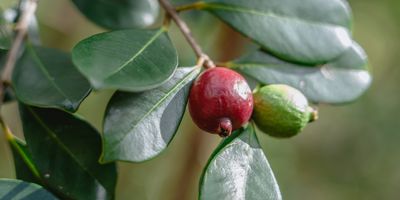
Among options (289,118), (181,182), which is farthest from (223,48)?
(289,118)

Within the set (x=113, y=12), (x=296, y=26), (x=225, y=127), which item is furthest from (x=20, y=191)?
(x=113, y=12)

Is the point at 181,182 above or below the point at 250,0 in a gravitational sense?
below

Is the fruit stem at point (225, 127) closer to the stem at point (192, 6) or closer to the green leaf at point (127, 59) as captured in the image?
the green leaf at point (127, 59)

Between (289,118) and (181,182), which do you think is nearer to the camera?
(289,118)

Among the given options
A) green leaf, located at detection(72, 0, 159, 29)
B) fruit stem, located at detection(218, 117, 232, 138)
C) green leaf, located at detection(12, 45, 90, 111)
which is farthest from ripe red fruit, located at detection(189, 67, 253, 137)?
green leaf, located at detection(72, 0, 159, 29)

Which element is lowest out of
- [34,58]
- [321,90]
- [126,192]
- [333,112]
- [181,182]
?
[333,112]

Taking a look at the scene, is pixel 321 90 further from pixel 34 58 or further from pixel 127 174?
pixel 127 174

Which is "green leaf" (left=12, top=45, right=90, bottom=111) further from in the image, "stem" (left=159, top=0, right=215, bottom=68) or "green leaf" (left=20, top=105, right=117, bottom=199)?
"stem" (left=159, top=0, right=215, bottom=68)
